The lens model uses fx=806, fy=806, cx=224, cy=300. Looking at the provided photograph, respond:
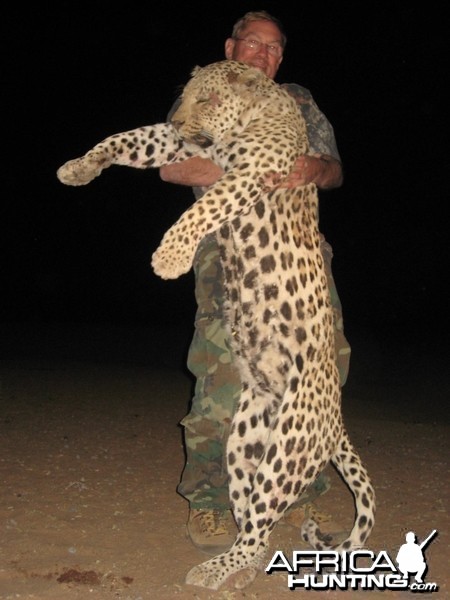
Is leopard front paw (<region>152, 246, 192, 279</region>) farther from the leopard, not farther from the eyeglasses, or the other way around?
the eyeglasses

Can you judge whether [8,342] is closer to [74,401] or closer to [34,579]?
[74,401]

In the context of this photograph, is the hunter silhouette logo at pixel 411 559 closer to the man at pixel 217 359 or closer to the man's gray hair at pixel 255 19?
the man at pixel 217 359

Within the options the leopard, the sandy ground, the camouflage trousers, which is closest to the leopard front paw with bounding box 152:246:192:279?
the leopard

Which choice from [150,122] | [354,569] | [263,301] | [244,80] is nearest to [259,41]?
[244,80]

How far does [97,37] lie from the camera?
24.6m

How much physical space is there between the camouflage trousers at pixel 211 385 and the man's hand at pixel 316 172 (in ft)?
1.33

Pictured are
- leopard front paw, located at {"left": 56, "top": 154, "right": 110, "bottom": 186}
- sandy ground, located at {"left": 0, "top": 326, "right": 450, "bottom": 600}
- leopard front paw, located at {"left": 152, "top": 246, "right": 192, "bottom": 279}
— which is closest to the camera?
leopard front paw, located at {"left": 152, "top": 246, "right": 192, "bottom": 279}

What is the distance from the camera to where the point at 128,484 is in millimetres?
4730

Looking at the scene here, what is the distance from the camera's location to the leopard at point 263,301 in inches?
120

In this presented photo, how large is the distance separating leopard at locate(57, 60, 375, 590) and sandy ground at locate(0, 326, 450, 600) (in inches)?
14.5

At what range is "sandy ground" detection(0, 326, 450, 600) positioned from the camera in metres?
3.26

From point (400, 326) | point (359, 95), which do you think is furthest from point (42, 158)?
point (400, 326)

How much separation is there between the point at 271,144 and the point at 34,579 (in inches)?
76.1

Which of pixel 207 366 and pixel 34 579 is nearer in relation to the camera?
pixel 34 579
